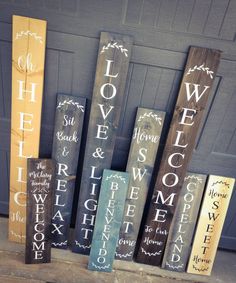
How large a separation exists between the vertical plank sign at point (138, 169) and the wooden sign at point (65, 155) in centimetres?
39

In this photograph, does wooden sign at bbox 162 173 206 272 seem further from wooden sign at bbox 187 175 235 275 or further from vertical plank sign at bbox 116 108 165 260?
vertical plank sign at bbox 116 108 165 260

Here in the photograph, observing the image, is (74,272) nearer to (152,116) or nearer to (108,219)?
(108,219)

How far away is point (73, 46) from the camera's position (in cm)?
208

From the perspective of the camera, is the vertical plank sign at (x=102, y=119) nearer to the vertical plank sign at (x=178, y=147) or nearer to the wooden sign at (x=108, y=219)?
the wooden sign at (x=108, y=219)

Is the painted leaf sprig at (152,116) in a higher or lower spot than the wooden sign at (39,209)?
higher

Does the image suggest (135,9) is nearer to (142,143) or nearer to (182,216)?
(142,143)

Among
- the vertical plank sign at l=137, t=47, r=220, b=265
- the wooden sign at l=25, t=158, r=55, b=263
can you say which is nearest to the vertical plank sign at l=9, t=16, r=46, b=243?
the wooden sign at l=25, t=158, r=55, b=263

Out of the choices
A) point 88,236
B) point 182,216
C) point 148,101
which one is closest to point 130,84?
point 148,101

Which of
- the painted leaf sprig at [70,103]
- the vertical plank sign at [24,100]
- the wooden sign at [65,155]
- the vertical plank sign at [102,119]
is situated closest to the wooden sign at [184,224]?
the vertical plank sign at [102,119]

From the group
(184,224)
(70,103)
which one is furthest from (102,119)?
(184,224)

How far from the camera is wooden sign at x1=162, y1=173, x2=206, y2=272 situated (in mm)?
2375

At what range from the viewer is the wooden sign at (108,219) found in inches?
89.8

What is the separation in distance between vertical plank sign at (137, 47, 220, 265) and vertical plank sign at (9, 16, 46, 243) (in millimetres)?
913

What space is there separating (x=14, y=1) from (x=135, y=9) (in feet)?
2.42
